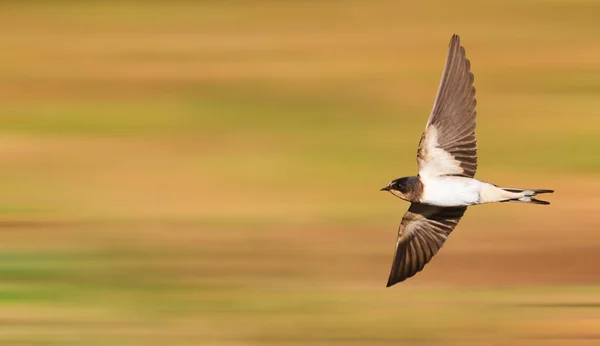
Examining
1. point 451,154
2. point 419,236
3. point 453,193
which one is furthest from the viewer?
point 419,236

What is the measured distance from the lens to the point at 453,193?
16.0ft

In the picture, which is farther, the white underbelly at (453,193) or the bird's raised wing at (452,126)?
the bird's raised wing at (452,126)

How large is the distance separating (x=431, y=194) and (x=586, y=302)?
242 cm

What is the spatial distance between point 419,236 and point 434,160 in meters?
0.34

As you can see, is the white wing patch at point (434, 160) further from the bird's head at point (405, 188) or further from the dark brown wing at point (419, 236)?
the dark brown wing at point (419, 236)

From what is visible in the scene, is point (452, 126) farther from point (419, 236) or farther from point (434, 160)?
point (419, 236)

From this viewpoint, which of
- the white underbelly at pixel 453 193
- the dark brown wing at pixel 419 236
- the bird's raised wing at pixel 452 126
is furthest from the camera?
the dark brown wing at pixel 419 236

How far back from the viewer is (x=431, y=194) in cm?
488

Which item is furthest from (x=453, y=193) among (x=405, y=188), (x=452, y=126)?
(x=452, y=126)

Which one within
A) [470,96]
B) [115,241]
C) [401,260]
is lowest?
[401,260]

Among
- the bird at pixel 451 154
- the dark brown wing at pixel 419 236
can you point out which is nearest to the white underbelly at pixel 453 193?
the bird at pixel 451 154

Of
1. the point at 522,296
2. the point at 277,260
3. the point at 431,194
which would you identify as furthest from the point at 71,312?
the point at 431,194

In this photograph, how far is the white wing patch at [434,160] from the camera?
16.3 ft

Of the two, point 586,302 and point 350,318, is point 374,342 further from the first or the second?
point 586,302
